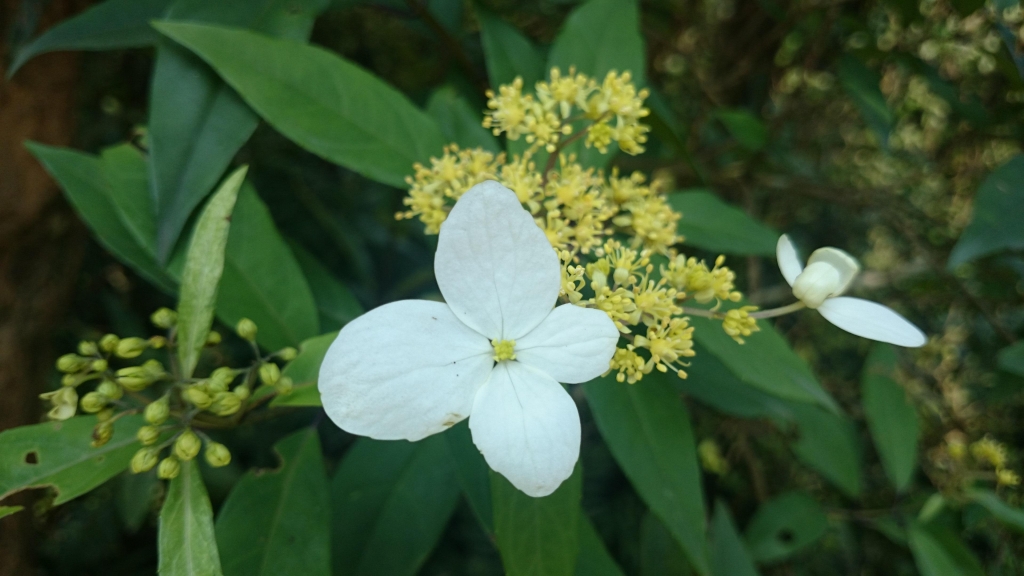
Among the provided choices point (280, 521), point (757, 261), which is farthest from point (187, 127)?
point (757, 261)

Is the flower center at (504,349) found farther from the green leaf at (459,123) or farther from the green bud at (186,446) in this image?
the green leaf at (459,123)

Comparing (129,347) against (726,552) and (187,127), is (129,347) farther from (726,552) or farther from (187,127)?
(726,552)

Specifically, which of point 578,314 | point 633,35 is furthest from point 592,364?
point 633,35

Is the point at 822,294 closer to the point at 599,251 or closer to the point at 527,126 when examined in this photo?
the point at 599,251

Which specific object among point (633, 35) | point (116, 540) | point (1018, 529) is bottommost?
point (116, 540)

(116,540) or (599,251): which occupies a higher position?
(599,251)

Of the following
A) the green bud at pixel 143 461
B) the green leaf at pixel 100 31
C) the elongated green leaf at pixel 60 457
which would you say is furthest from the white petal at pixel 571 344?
the green leaf at pixel 100 31

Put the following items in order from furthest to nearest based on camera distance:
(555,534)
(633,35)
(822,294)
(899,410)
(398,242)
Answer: (398,242)
(899,410)
(633,35)
(555,534)
(822,294)

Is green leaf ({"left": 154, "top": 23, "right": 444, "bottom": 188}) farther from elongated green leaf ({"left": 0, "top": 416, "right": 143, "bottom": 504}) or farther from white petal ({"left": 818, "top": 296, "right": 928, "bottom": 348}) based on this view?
white petal ({"left": 818, "top": 296, "right": 928, "bottom": 348})
